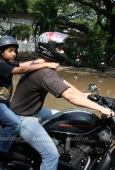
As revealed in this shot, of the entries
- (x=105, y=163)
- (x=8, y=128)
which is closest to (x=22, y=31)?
(x=8, y=128)

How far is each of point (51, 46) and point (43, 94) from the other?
1.70ft

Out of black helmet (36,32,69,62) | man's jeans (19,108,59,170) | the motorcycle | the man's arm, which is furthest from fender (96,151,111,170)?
black helmet (36,32,69,62)

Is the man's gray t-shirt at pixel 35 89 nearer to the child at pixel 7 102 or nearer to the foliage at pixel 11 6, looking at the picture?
the child at pixel 7 102

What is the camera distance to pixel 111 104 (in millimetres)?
3094

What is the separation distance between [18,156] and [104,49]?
55.5ft

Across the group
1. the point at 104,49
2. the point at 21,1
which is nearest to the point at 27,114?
the point at 104,49

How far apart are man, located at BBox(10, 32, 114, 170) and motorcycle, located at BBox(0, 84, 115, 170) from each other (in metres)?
0.17

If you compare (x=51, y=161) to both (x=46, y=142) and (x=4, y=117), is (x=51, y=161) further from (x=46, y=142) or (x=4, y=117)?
(x=4, y=117)

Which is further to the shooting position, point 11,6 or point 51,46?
point 11,6

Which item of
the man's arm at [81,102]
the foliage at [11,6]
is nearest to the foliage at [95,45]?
the foliage at [11,6]

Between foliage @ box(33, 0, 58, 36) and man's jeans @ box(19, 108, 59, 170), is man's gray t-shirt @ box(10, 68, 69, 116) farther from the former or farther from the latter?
foliage @ box(33, 0, 58, 36)

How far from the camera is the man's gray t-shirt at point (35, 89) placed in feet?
8.85

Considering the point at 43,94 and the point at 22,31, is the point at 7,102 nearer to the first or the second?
the point at 43,94

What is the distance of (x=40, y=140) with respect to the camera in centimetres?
290
